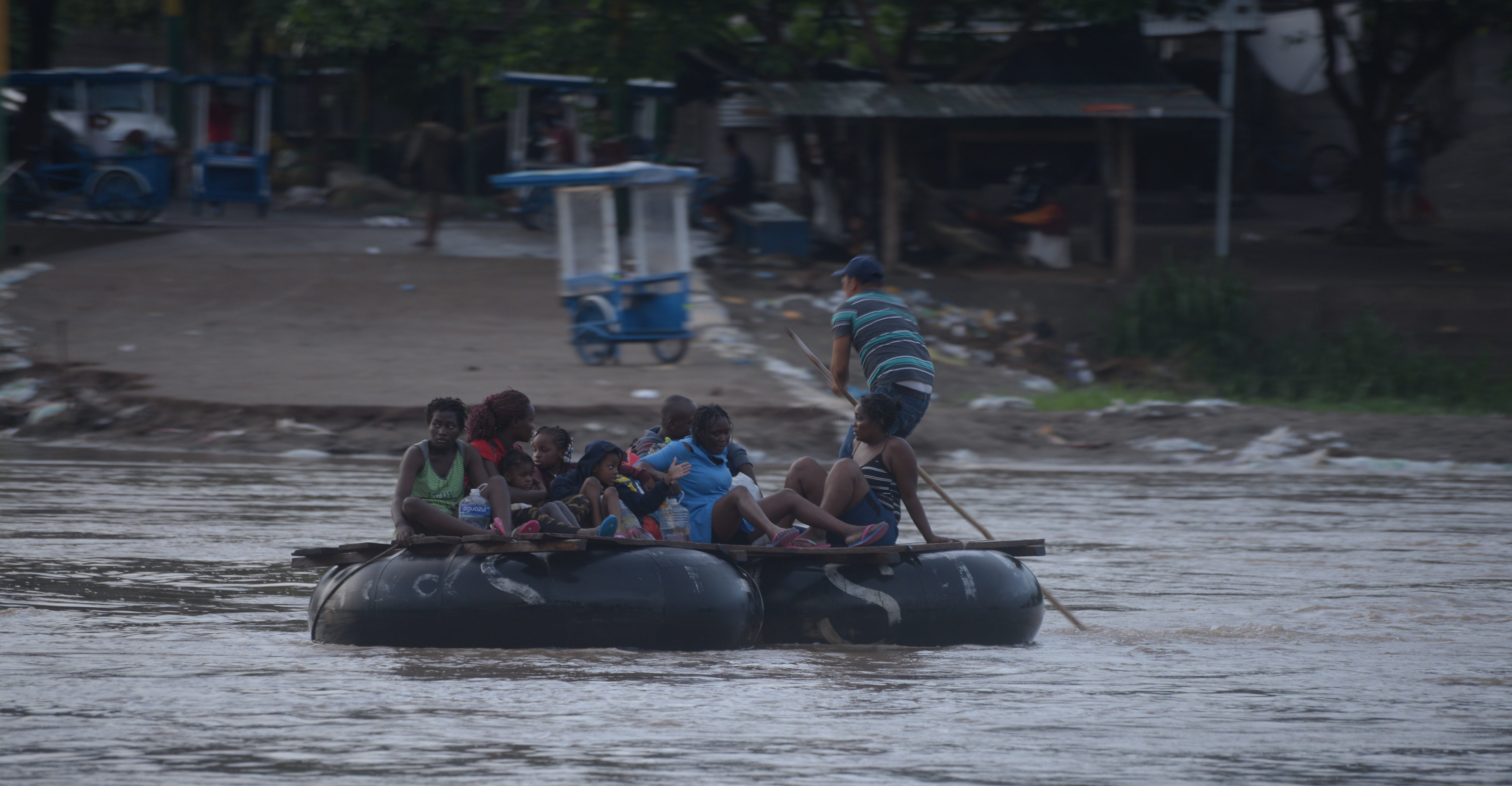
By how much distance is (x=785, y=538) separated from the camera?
725cm

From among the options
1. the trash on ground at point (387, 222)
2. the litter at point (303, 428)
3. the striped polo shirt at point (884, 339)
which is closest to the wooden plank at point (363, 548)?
the striped polo shirt at point (884, 339)

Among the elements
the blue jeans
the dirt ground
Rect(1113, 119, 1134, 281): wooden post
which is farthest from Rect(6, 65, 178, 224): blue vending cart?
the blue jeans

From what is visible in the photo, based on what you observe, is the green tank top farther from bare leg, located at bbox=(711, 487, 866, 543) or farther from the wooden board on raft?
bare leg, located at bbox=(711, 487, 866, 543)

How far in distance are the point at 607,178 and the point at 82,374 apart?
226 inches

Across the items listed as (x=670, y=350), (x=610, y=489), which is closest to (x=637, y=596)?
(x=610, y=489)

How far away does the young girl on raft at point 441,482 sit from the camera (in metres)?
7.07

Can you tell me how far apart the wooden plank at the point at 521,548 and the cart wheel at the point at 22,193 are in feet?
64.6

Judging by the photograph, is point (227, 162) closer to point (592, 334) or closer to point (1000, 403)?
point (592, 334)

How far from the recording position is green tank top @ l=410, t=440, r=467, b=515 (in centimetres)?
726

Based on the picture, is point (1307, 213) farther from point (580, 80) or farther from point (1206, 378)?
point (580, 80)

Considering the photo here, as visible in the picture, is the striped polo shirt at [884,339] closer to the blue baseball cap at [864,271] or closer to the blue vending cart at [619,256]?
the blue baseball cap at [864,271]

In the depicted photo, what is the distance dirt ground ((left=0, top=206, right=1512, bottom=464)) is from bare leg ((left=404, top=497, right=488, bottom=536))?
7.74 m

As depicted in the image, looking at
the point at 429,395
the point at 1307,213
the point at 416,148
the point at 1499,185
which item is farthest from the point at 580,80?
the point at 1499,185

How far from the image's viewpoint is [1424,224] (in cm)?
2661
